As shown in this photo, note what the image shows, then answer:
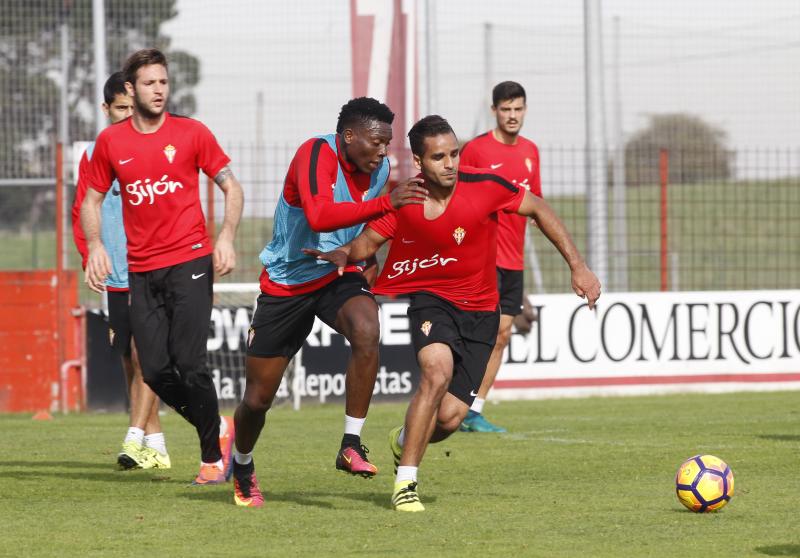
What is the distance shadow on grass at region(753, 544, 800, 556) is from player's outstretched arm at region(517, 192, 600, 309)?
5.12 ft

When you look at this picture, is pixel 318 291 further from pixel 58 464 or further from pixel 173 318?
pixel 58 464

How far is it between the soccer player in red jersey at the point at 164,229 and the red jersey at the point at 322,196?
2.07 feet

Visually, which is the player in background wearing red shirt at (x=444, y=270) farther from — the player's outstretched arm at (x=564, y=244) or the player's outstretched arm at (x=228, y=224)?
the player's outstretched arm at (x=228, y=224)

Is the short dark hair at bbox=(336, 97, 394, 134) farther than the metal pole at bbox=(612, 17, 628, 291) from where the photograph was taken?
No

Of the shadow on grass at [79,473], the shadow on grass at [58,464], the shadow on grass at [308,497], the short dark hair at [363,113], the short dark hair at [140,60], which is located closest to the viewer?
the short dark hair at [363,113]

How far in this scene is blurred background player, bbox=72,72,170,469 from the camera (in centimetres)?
934

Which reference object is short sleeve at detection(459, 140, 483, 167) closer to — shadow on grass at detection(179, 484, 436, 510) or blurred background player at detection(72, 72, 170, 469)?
blurred background player at detection(72, 72, 170, 469)

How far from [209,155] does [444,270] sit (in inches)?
65.8

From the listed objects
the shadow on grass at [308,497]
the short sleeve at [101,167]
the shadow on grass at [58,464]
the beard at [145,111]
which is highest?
the beard at [145,111]

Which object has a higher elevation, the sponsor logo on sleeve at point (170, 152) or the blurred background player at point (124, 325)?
the sponsor logo on sleeve at point (170, 152)

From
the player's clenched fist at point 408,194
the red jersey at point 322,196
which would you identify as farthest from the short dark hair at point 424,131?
the red jersey at point 322,196

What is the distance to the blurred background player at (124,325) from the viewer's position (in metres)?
9.34

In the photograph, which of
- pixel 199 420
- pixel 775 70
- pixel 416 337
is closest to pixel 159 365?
pixel 199 420

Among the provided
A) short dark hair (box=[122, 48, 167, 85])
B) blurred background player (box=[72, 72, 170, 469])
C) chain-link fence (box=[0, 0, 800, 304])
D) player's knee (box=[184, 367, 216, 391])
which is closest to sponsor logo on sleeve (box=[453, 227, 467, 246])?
player's knee (box=[184, 367, 216, 391])
